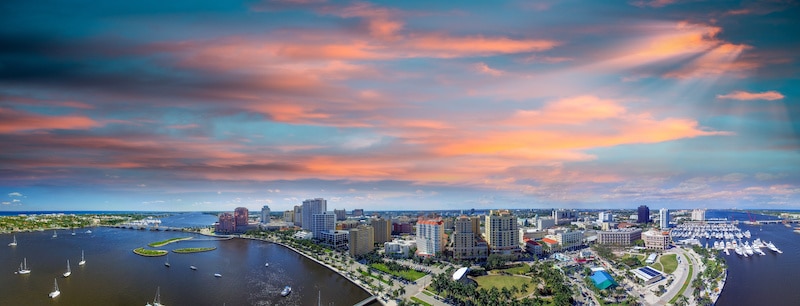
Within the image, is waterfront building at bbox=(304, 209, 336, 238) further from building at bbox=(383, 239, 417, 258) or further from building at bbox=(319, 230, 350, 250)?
building at bbox=(383, 239, 417, 258)

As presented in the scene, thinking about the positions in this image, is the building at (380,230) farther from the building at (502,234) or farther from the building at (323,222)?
the building at (502,234)

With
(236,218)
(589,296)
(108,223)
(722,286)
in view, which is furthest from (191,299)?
(108,223)

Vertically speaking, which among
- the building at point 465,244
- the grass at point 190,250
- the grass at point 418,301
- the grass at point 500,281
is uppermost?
the building at point 465,244

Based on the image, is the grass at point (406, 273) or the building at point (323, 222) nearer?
the grass at point (406, 273)

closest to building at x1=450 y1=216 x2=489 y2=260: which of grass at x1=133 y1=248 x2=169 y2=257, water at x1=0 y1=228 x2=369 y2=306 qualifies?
water at x1=0 y1=228 x2=369 y2=306

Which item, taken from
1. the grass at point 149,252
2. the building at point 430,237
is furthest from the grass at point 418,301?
the grass at point 149,252

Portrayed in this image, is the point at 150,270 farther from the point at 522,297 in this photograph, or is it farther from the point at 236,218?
the point at 236,218
